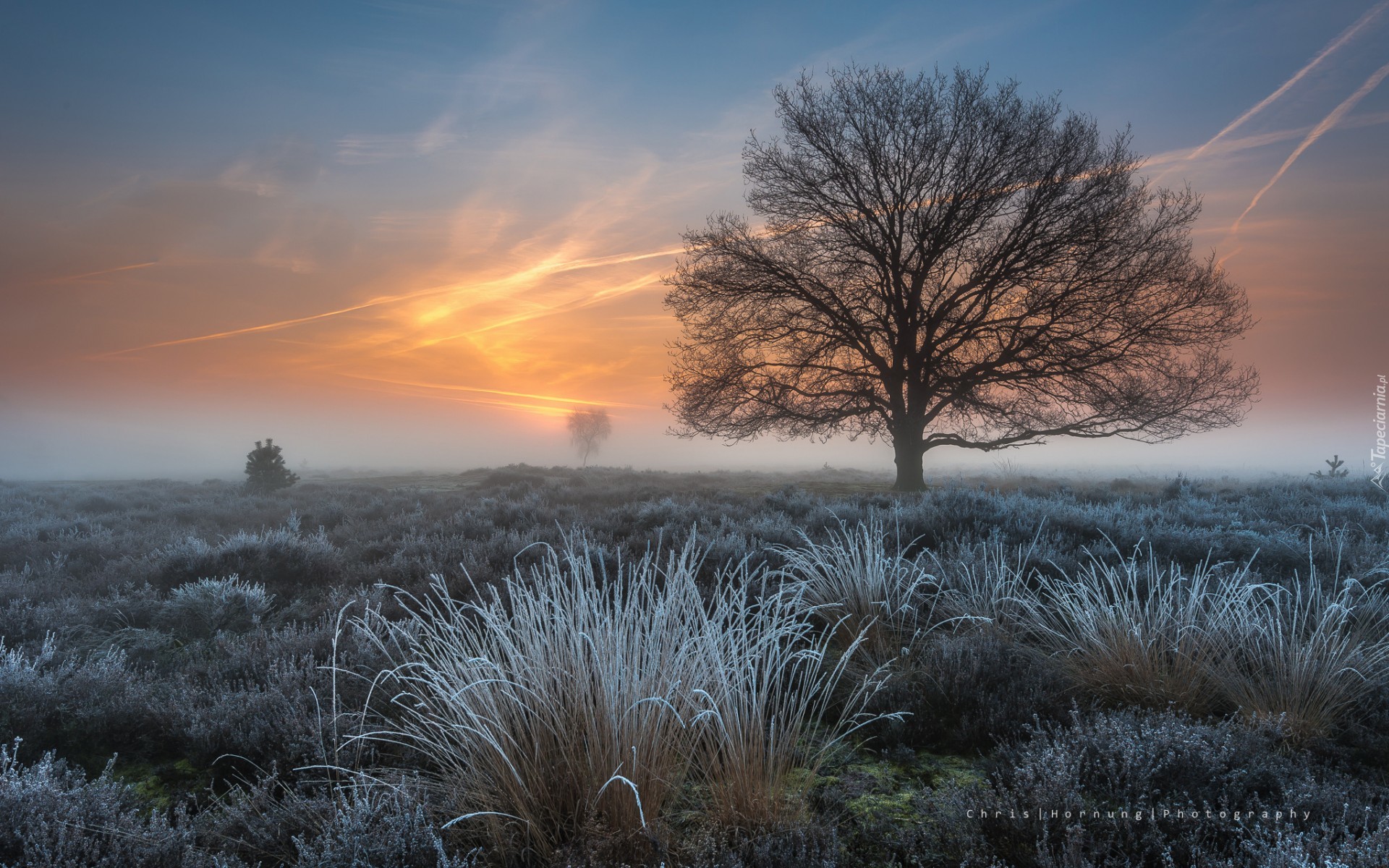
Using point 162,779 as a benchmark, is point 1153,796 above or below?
above

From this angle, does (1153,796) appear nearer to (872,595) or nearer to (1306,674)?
(1306,674)

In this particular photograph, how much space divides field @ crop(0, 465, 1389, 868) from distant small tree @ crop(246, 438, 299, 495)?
9.69 meters

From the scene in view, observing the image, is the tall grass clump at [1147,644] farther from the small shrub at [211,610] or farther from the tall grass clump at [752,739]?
the small shrub at [211,610]

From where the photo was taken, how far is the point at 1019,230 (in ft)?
43.5

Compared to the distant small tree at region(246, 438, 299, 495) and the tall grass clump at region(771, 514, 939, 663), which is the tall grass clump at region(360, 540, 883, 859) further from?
the distant small tree at region(246, 438, 299, 495)

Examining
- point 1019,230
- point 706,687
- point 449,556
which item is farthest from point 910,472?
point 706,687

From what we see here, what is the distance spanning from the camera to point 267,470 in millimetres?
15461

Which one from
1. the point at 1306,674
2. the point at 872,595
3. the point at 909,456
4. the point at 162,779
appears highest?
the point at 909,456

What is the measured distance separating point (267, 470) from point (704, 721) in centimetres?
1622

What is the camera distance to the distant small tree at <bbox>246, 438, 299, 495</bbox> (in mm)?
15195

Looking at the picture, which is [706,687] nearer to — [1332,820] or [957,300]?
[1332,820]

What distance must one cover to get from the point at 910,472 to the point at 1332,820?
40.5 feet

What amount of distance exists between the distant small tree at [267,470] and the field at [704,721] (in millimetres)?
9687

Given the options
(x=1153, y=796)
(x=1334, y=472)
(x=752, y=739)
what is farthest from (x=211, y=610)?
(x=1334, y=472)
